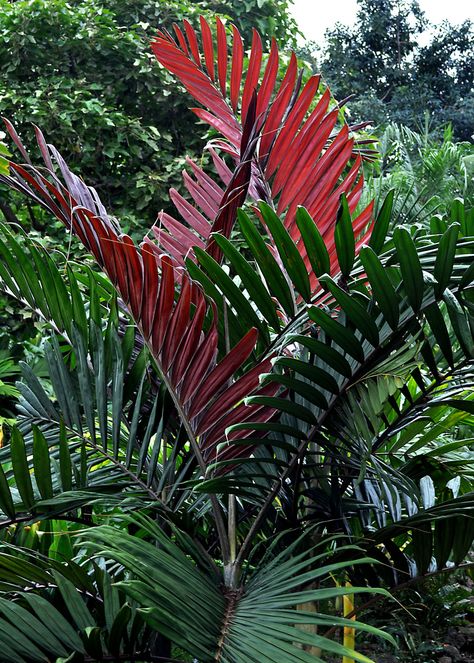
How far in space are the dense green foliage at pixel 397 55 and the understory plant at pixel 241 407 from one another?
35.5 ft

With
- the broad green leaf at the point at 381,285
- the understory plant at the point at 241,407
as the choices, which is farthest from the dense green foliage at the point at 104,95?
the broad green leaf at the point at 381,285

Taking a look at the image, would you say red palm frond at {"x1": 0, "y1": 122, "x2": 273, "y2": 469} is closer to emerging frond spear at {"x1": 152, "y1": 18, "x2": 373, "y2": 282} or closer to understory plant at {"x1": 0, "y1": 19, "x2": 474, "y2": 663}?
understory plant at {"x1": 0, "y1": 19, "x2": 474, "y2": 663}

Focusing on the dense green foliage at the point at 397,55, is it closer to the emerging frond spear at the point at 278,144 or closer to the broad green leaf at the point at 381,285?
the emerging frond spear at the point at 278,144

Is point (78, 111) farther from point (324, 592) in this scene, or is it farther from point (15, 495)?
point (324, 592)

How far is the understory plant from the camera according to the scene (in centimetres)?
87

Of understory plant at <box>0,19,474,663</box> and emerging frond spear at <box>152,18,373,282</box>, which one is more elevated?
emerging frond spear at <box>152,18,373,282</box>

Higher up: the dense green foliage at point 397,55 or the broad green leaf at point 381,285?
the dense green foliage at point 397,55

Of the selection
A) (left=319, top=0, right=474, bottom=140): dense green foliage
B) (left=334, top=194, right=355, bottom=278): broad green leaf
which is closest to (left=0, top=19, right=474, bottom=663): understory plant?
(left=334, top=194, right=355, bottom=278): broad green leaf

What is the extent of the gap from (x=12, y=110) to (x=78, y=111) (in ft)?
1.38

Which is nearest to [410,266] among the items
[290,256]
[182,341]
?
[290,256]

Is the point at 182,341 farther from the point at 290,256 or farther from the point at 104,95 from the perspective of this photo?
the point at 104,95

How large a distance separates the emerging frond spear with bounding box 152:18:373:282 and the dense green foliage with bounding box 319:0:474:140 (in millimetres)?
10533

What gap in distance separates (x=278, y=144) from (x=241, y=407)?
497 mm

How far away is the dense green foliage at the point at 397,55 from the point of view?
1162cm
